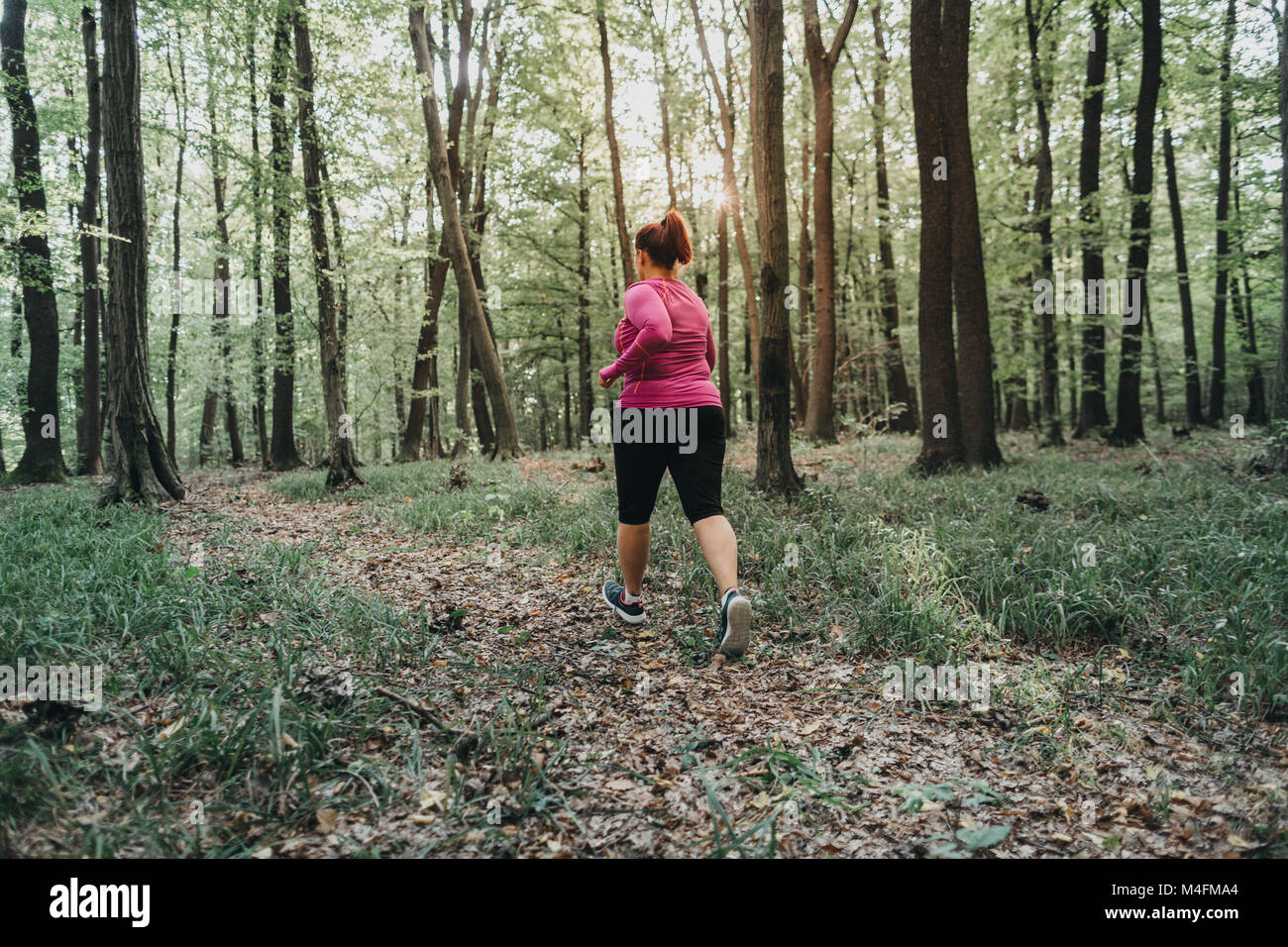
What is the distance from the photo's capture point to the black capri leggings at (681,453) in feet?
11.3

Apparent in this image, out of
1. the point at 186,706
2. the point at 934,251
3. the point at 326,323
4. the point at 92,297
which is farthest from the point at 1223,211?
the point at 92,297

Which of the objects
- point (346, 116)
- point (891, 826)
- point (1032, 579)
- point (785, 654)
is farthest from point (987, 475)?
point (346, 116)

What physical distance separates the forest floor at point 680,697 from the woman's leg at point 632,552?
355mm

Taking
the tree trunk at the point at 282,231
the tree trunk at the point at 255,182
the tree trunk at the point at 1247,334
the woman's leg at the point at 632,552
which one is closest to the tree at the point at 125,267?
the tree trunk at the point at 282,231

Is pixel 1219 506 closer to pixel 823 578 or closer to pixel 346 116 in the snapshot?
pixel 823 578

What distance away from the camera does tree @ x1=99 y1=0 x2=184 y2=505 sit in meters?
7.32

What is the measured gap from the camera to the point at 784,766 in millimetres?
2443

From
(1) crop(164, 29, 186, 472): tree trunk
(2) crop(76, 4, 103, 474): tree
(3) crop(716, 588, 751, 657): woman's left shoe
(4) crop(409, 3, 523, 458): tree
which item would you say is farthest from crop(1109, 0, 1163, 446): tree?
(1) crop(164, 29, 186, 472): tree trunk

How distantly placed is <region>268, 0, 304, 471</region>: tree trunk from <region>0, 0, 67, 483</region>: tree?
3631 millimetres

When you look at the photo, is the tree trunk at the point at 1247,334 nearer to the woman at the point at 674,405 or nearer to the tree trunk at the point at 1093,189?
the tree trunk at the point at 1093,189

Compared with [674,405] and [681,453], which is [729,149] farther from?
[681,453]

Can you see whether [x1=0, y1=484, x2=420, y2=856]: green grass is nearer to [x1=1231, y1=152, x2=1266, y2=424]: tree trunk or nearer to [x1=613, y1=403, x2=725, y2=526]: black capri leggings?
[x1=613, y1=403, x2=725, y2=526]: black capri leggings

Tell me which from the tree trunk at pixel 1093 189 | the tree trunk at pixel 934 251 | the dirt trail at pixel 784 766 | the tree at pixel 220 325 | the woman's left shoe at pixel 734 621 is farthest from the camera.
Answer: the tree at pixel 220 325

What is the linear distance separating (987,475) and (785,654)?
18.7ft
